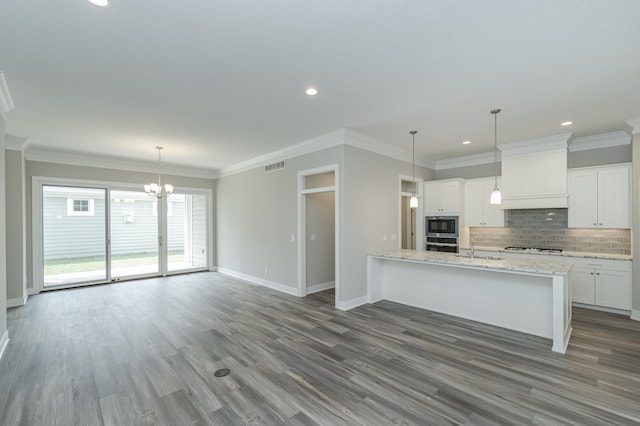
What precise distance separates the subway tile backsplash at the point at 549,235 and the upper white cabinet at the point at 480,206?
0.28 metres

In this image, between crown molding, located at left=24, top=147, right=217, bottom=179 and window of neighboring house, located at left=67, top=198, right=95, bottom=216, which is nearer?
crown molding, located at left=24, top=147, right=217, bottom=179

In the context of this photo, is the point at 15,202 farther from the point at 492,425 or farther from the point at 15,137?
the point at 492,425

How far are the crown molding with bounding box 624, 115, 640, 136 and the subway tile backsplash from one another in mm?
1635

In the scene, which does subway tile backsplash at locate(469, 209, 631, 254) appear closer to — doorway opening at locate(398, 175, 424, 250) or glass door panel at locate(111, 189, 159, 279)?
doorway opening at locate(398, 175, 424, 250)

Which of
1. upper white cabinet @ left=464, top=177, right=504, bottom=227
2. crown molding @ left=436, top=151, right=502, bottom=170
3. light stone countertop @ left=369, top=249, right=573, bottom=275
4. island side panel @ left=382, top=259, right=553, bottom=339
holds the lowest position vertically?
island side panel @ left=382, top=259, right=553, bottom=339

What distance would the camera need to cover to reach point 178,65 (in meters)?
2.69

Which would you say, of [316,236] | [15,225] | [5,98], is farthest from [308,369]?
[15,225]

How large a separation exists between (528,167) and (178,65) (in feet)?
19.3

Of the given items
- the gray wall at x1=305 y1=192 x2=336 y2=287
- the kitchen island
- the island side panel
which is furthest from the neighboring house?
the island side panel

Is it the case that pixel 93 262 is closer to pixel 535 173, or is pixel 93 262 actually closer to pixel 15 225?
pixel 15 225

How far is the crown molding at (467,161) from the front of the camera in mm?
6265

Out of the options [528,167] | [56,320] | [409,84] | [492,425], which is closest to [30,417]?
[56,320]

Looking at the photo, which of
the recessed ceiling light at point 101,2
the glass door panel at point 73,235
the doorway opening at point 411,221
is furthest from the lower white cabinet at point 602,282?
the glass door panel at point 73,235

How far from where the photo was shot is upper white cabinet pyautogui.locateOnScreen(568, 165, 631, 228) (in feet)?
15.1
